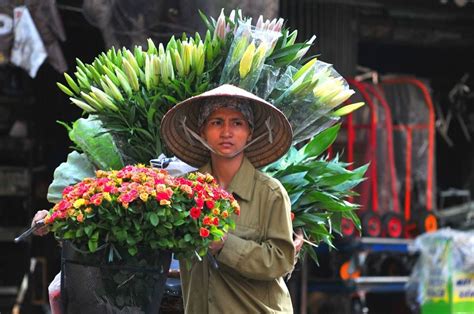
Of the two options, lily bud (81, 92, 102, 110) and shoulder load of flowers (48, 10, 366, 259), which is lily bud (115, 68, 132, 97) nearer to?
shoulder load of flowers (48, 10, 366, 259)

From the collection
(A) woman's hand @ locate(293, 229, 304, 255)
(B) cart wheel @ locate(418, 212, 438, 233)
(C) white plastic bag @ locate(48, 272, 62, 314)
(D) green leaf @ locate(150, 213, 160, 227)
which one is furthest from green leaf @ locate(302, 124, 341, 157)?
(B) cart wheel @ locate(418, 212, 438, 233)

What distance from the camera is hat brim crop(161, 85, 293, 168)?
4.14 meters

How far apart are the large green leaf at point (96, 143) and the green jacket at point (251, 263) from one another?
39.0 inches

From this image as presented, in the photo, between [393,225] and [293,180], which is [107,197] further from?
[393,225]

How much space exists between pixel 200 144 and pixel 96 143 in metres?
0.83

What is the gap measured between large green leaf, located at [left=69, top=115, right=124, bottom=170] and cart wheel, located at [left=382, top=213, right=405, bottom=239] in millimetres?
5996

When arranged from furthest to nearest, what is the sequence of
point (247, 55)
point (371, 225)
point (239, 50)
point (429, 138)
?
point (429, 138) < point (371, 225) < point (239, 50) < point (247, 55)

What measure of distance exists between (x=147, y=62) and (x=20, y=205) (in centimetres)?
629

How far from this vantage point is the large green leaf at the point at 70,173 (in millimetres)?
4730

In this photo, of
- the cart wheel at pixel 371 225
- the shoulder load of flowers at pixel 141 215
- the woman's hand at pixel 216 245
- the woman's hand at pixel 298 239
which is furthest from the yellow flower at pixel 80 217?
the cart wheel at pixel 371 225

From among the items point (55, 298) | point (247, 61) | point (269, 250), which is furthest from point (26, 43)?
point (269, 250)

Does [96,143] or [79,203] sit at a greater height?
[96,143]

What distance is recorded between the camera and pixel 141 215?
11.2ft

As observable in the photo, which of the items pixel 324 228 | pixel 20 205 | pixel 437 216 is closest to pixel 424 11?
pixel 437 216
